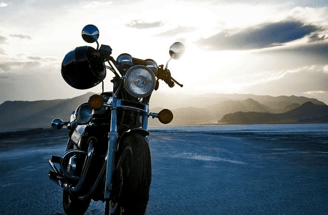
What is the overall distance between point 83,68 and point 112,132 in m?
0.66

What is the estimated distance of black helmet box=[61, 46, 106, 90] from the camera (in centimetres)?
269

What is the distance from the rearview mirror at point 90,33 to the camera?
105 inches

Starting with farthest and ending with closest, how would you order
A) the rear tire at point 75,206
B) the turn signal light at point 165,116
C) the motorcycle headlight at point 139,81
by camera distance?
the rear tire at point 75,206
the turn signal light at point 165,116
the motorcycle headlight at point 139,81

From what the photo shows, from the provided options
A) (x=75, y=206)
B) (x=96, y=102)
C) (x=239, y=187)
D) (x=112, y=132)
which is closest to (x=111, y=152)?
(x=112, y=132)

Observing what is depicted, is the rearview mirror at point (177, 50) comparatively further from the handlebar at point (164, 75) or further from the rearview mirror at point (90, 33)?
the rearview mirror at point (90, 33)

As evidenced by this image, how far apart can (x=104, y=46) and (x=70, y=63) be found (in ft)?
1.18

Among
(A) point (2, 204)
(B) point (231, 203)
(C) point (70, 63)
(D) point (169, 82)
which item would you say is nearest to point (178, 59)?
(D) point (169, 82)

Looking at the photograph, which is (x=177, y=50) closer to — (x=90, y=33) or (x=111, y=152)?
(x=90, y=33)

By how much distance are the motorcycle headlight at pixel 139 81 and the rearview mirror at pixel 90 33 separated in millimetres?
492

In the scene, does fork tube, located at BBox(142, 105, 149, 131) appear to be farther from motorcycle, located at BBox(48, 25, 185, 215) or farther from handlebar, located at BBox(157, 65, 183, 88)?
handlebar, located at BBox(157, 65, 183, 88)

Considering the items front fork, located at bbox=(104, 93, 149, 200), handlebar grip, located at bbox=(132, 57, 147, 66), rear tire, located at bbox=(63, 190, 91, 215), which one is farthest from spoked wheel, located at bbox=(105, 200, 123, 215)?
handlebar grip, located at bbox=(132, 57, 147, 66)

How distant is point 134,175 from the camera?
7.78ft

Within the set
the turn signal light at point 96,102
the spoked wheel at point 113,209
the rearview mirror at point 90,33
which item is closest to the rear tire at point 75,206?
the spoked wheel at point 113,209

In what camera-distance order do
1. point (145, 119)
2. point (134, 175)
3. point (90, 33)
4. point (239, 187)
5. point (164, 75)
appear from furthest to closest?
point (239, 187) < point (164, 75) < point (145, 119) < point (90, 33) < point (134, 175)
